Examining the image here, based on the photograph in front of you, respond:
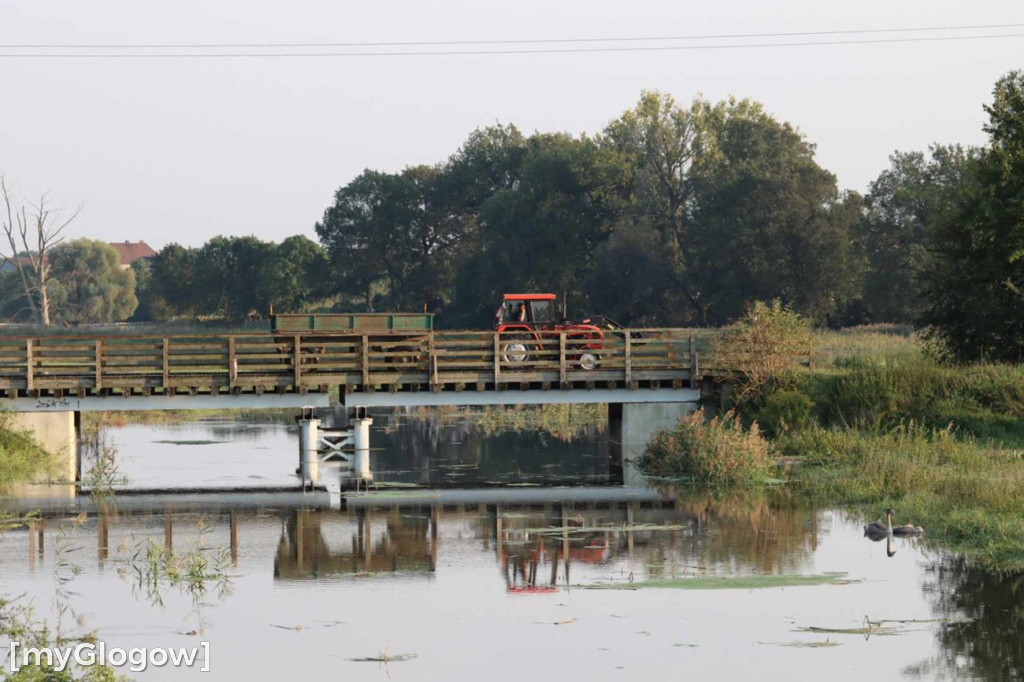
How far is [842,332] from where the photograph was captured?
7194 centimetres

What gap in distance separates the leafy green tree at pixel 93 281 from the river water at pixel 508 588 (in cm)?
13542

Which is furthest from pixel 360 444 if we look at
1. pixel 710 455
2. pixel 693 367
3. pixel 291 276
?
pixel 291 276

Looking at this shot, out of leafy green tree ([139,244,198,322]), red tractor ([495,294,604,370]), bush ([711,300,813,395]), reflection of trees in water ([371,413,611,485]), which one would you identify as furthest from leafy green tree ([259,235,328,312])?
bush ([711,300,813,395])

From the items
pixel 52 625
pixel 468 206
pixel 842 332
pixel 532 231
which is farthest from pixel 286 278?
pixel 52 625

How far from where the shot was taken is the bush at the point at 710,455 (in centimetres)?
3031

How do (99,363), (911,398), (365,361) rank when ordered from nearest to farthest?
(911,398)
(99,363)
(365,361)

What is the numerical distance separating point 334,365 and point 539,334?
588 centimetres

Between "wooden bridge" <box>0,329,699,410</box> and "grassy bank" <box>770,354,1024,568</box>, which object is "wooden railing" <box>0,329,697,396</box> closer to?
"wooden bridge" <box>0,329,699,410</box>

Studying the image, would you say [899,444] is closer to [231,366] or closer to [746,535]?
[746,535]

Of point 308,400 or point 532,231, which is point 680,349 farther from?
point 532,231

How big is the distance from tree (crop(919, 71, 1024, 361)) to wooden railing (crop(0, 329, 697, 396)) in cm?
776

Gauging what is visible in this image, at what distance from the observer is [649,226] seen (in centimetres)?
8588

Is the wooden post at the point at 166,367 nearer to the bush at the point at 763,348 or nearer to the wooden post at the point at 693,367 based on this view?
the wooden post at the point at 693,367

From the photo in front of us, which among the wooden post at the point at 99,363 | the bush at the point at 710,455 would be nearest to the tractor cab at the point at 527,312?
the bush at the point at 710,455
